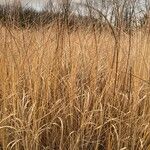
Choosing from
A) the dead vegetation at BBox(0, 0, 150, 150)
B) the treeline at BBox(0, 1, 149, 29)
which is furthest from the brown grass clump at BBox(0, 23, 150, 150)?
the treeline at BBox(0, 1, 149, 29)

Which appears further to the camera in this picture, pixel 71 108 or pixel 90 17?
pixel 90 17

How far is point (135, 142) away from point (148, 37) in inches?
27.3

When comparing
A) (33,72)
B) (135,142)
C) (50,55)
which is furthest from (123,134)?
(50,55)

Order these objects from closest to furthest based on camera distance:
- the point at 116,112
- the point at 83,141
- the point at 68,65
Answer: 1. the point at 83,141
2. the point at 116,112
3. the point at 68,65

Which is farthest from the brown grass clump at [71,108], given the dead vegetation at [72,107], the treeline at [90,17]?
the treeline at [90,17]

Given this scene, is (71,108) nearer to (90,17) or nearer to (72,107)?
(72,107)

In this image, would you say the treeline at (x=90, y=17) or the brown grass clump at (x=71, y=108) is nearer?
the brown grass clump at (x=71, y=108)

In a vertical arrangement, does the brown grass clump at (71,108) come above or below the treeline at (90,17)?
below

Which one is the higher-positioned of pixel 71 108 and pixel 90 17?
pixel 90 17

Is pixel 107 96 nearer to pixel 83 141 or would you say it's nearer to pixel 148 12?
pixel 83 141

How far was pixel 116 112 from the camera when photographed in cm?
215

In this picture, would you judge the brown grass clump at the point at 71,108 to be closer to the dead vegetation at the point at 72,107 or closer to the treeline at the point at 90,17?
the dead vegetation at the point at 72,107

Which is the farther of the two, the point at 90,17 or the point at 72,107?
the point at 90,17

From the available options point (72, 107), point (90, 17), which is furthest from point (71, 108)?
point (90, 17)
